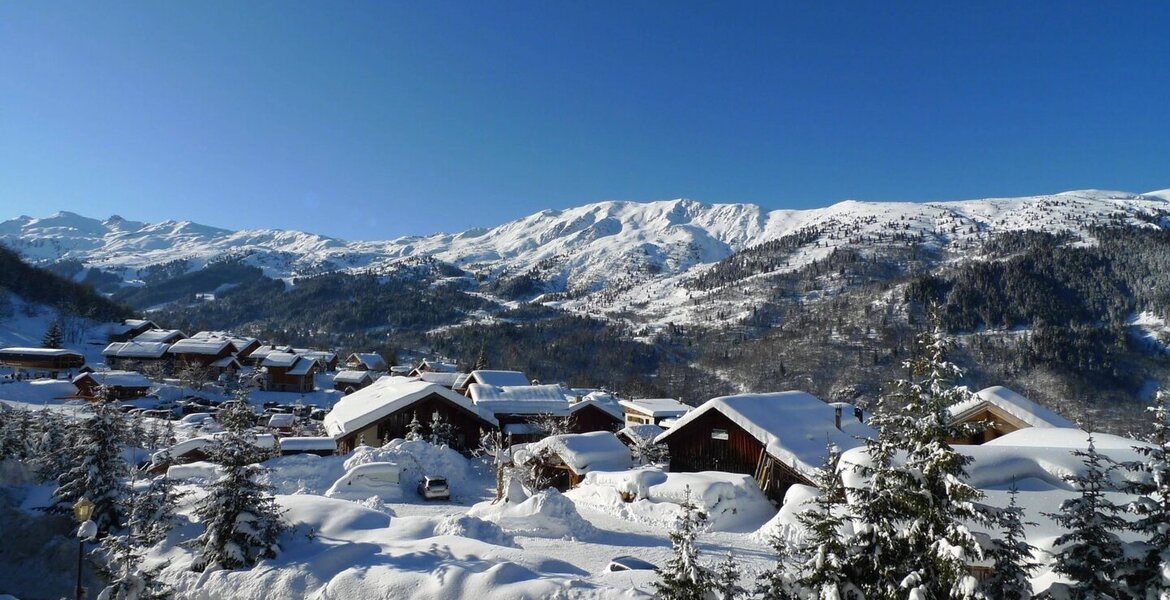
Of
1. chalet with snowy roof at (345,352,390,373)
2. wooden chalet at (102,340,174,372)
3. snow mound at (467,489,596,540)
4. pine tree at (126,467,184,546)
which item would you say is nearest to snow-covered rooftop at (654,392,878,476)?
snow mound at (467,489,596,540)

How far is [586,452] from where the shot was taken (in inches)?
1232

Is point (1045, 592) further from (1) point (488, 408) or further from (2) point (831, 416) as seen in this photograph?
(1) point (488, 408)

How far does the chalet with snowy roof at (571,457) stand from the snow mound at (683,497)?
4244mm

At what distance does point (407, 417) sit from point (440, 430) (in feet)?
8.51

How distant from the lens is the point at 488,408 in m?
44.5

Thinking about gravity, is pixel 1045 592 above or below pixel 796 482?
above

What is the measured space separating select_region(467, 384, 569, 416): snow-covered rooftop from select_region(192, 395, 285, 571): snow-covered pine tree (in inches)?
1163

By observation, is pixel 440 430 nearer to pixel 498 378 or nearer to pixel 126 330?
pixel 498 378

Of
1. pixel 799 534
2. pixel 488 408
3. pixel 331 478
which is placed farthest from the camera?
pixel 488 408

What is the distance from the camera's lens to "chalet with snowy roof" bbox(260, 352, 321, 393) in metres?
78.8

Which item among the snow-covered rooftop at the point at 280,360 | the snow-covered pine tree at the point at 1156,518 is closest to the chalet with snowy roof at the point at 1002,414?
the snow-covered pine tree at the point at 1156,518

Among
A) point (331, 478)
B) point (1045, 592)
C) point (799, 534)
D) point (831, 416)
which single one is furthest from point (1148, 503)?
point (331, 478)

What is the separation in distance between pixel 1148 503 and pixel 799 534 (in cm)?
1140

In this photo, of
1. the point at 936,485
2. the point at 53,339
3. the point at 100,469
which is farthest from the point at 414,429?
the point at 53,339
